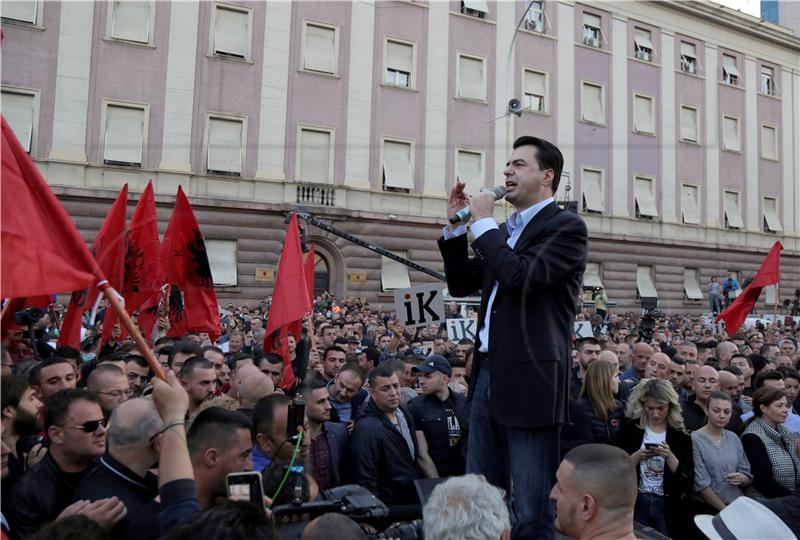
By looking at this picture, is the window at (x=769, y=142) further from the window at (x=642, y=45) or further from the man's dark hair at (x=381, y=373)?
the man's dark hair at (x=381, y=373)

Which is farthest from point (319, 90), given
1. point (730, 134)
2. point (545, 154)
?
point (545, 154)

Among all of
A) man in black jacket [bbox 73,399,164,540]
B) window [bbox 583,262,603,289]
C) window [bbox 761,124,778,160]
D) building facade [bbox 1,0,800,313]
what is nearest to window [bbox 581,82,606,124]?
building facade [bbox 1,0,800,313]

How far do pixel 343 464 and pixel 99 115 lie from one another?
18.9m

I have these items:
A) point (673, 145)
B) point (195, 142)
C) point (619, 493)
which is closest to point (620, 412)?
point (619, 493)

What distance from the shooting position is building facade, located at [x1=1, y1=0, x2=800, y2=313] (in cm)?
2127

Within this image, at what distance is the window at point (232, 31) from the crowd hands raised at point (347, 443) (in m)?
15.3

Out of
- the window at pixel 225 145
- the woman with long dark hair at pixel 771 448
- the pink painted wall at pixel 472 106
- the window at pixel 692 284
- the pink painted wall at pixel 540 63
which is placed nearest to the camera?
the woman with long dark hair at pixel 771 448

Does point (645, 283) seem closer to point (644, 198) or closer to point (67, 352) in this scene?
point (644, 198)

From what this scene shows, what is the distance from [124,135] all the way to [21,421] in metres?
19.1

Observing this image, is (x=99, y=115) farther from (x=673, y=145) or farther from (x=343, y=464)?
(x=673, y=145)

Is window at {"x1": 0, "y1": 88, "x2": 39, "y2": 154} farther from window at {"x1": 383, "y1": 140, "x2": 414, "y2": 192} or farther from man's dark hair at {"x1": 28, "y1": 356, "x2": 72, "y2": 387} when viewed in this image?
man's dark hair at {"x1": 28, "y1": 356, "x2": 72, "y2": 387}

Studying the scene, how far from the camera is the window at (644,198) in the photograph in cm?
3055

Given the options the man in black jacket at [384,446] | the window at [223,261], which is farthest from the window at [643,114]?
the man in black jacket at [384,446]

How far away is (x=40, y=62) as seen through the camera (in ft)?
67.3
